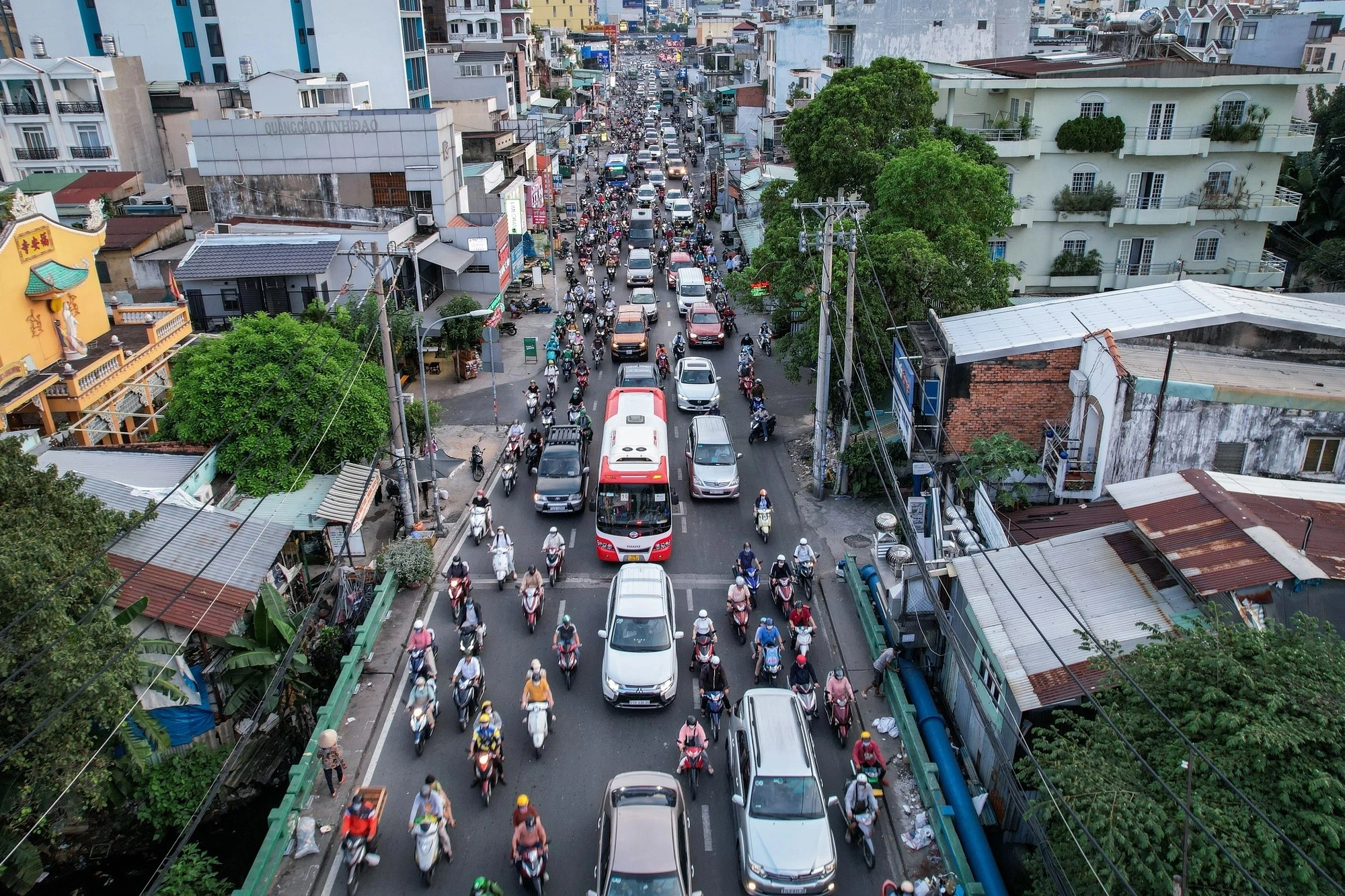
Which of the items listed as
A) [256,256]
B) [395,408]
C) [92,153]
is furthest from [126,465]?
[92,153]

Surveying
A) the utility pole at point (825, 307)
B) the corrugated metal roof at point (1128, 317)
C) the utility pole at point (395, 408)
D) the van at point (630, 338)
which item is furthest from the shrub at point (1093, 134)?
the utility pole at point (395, 408)

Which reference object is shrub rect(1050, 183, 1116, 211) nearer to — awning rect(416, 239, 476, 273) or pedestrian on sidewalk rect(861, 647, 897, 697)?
awning rect(416, 239, 476, 273)

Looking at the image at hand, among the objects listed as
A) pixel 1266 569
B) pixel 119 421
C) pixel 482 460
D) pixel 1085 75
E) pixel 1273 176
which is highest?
pixel 1085 75

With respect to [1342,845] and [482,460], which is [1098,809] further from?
[482,460]

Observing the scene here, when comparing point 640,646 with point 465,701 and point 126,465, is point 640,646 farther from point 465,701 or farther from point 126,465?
point 126,465

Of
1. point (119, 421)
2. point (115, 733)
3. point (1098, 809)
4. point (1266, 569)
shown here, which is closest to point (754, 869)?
point (1098, 809)

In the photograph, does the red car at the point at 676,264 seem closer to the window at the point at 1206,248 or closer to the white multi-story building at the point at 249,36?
the white multi-story building at the point at 249,36

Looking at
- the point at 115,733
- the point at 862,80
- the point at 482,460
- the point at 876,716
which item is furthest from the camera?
the point at 862,80
